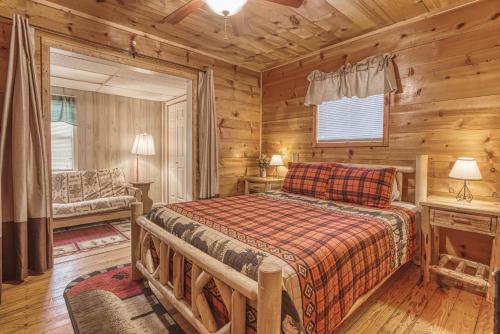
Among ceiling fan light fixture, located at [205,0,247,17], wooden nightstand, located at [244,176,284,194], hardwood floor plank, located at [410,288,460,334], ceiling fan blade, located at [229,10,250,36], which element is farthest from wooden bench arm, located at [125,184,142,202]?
hardwood floor plank, located at [410,288,460,334]

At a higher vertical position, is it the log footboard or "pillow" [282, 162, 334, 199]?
"pillow" [282, 162, 334, 199]

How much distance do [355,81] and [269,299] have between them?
284 cm

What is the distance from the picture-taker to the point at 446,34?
8.21 feet

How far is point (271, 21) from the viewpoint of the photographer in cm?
278

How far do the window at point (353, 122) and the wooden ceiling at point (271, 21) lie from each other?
0.77 metres

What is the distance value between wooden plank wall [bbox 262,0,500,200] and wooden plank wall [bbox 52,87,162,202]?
12.4 ft

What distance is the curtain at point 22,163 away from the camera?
7.37ft

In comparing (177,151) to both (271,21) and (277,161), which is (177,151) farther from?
(271,21)

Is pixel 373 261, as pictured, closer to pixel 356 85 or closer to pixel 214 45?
pixel 356 85

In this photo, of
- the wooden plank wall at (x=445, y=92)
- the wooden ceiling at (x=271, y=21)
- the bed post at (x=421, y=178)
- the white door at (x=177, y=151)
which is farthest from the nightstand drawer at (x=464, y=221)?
the white door at (x=177, y=151)

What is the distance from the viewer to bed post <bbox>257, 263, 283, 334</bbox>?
3.13ft

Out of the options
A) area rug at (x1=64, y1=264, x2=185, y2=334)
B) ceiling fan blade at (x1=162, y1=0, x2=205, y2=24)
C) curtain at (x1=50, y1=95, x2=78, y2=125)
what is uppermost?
ceiling fan blade at (x1=162, y1=0, x2=205, y2=24)

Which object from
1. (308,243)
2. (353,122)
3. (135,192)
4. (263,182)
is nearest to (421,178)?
(353,122)

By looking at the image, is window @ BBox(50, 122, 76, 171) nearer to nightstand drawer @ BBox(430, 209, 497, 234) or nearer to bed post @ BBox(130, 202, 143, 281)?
bed post @ BBox(130, 202, 143, 281)
